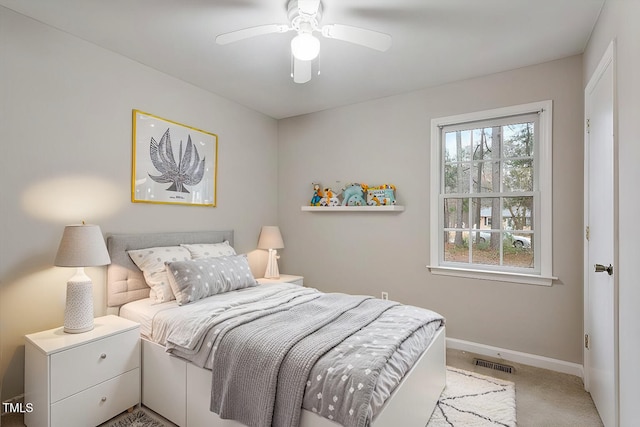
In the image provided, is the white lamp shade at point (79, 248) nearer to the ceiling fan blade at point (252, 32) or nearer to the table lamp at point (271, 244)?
the ceiling fan blade at point (252, 32)

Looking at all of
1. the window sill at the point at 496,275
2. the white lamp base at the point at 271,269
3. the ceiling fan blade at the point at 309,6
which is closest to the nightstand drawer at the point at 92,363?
the white lamp base at the point at 271,269

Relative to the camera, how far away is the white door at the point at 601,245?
181 centimetres

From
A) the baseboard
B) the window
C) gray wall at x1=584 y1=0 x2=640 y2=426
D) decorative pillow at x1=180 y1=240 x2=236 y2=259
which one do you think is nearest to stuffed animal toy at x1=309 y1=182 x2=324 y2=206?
decorative pillow at x1=180 y1=240 x2=236 y2=259

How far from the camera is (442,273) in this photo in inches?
126

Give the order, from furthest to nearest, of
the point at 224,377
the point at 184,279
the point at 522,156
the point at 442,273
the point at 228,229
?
1. the point at 228,229
2. the point at 442,273
3. the point at 522,156
4. the point at 184,279
5. the point at 224,377

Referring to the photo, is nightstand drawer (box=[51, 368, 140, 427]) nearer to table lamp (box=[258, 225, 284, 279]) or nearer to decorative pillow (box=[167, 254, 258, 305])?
decorative pillow (box=[167, 254, 258, 305])

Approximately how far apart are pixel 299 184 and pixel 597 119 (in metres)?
2.92

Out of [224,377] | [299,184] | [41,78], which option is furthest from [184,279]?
[299,184]

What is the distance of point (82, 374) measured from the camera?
193 cm

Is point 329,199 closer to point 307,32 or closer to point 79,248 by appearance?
point 307,32

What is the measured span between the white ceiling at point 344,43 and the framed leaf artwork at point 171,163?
0.52 meters

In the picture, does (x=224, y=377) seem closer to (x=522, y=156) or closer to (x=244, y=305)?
(x=244, y=305)

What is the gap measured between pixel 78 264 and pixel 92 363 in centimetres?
61

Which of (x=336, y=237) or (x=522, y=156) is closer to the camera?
(x=522, y=156)
